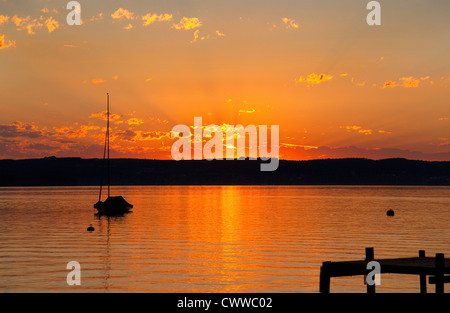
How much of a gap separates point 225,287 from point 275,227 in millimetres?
52558

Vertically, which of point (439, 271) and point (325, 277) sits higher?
point (439, 271)

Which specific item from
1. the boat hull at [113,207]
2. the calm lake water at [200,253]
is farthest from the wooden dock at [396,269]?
the boat hull at [113,207]

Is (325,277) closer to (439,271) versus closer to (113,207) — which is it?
(439,271)

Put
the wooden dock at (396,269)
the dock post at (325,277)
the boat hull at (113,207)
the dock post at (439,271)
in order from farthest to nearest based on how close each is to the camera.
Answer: the boat hull at (113,207)
the dock post at (325,277)
the wooden dock at (396,269)
the dock post at (439,271)

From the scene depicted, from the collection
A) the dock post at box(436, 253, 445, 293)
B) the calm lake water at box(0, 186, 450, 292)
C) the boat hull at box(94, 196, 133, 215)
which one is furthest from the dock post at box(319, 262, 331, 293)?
the boat hull at box(94, 196, 133, 215)

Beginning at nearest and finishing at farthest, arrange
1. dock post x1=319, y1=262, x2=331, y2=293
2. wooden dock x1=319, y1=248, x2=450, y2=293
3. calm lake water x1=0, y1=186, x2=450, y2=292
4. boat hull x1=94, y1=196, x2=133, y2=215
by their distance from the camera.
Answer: wooden dock x1=319, y1=248, x2=450, y2=293
dock post x1=319, y1=262, x2=331, y2=293
calm lake water x1=0, y1=186, x2=450, y2=292
boat hull x1=94, y1=196, x2=133, y2=215

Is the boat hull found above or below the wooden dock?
above

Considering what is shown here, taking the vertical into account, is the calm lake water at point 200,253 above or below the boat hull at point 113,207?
below

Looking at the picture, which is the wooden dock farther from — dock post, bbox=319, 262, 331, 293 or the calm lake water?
the calm lake water

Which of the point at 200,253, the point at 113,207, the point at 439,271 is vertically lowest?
the point at 439,271

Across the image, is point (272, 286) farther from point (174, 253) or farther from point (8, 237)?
point (8, 237)

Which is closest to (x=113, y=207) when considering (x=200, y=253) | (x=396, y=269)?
(x=200, y=253)

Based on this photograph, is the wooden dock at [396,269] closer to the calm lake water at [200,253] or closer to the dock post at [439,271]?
the dock post at [439,271]

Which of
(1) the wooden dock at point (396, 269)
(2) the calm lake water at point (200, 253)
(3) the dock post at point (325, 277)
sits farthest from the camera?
(2) the calm lake water at point (200, 253)
